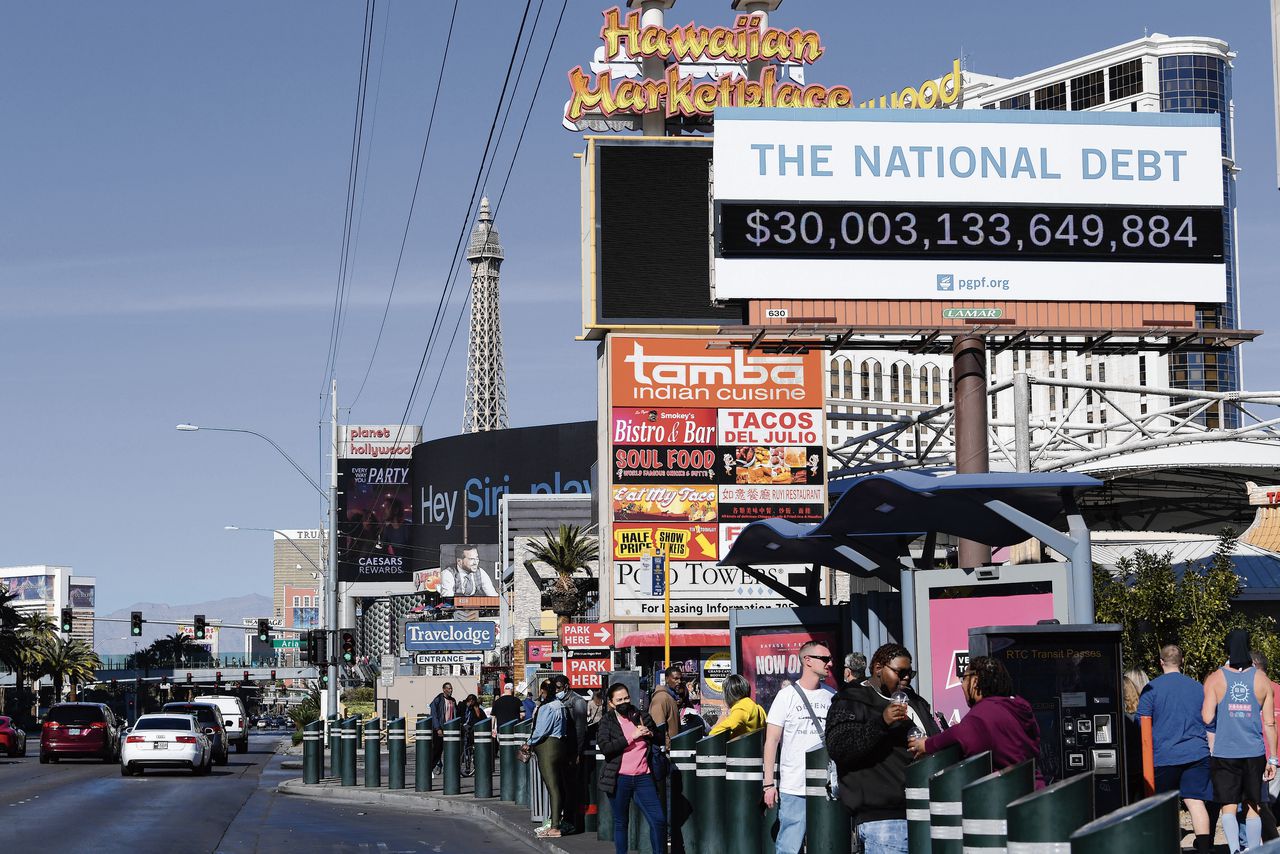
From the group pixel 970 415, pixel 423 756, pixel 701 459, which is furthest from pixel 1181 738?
pixel 701 459

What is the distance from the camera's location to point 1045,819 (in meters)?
7.54

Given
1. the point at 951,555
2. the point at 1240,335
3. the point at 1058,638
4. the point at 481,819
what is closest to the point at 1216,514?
the point at 1240,335

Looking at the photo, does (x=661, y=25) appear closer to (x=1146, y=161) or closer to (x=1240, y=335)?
(x=1146, y=161)

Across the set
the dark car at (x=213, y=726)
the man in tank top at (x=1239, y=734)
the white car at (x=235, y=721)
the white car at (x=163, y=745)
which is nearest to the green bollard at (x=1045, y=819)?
the man in tank top at (x=1239, y=734)

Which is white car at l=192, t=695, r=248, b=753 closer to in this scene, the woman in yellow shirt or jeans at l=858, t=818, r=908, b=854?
the woman in yellow shirt

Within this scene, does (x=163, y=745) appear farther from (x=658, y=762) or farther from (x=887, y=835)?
(x=887, y=835)

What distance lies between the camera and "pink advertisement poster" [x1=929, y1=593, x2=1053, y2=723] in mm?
14992

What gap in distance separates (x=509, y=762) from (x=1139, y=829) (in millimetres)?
19496

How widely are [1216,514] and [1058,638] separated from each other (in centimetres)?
5851

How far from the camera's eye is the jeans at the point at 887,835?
10414 mm

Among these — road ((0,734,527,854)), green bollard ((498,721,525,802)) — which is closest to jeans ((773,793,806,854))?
road ((0,734,527,854))

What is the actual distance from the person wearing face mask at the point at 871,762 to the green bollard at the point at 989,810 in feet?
5.44

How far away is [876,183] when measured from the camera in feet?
107

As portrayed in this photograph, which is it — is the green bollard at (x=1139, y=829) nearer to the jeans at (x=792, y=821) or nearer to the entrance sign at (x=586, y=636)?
the jeans at (x=792, y=821)
